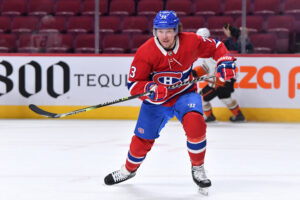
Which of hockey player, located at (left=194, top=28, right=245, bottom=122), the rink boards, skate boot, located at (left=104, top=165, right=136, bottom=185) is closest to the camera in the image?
skate boot, located at (left=104, top=165, right=136, bottom=185)

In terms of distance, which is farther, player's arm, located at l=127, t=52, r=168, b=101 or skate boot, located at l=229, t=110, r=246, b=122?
skate boot, located at l=229, t=110, r=246, b=122

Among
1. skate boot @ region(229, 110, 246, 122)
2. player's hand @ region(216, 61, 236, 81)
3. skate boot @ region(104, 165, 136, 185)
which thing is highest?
player's hand @ region(216, 61, 236, 81)

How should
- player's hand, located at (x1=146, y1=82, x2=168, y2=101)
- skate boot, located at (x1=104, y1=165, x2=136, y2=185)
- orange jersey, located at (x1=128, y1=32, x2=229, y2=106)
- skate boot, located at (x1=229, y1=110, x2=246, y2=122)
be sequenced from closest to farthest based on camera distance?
player's hand, located at (x1=146, y1=82, x2=168, y2=101), orange jersey, located at (x1=128, y1=32, x2=229, y2=106), skate boot, located at (x1=104, y1=165, x2=136, y2=185), skate boot, located at (x1=229, y1=110, x2=246, y2=122)

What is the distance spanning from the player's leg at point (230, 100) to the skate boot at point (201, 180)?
154 inches

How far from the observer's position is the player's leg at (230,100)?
23.2 feet

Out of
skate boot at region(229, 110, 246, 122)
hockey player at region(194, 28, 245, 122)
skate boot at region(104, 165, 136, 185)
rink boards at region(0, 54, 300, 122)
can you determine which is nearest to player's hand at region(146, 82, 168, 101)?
skate boot at region(104, 165, 136, 185)

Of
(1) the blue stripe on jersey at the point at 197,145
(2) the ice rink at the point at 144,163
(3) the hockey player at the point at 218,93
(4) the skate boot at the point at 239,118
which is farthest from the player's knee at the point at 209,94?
(1) the blue stripe on jersey at the point at 197,145

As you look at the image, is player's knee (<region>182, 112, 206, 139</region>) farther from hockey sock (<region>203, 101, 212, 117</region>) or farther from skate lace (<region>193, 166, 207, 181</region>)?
hockey sock (<region>203, 101, 212, 117</region>)

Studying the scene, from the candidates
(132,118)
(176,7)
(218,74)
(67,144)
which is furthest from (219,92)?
(218,74)

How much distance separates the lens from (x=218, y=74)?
3.33m

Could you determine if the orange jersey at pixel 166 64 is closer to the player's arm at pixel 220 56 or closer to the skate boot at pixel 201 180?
the player's arm at pixel 220 56

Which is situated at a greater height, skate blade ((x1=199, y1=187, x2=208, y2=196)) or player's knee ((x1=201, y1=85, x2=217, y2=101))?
skate blade ((x1=199, y1=187, x2=208, y2=196))

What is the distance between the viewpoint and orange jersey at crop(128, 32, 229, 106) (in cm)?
322

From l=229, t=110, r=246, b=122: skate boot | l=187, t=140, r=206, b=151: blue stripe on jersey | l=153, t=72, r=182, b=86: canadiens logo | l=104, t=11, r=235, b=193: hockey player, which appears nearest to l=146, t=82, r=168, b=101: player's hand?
l=104, t=11, r=235, b=193: hockey player
